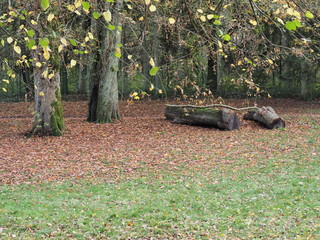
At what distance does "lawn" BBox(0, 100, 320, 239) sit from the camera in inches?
255

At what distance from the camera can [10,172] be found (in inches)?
400

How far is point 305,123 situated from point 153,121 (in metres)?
6.09

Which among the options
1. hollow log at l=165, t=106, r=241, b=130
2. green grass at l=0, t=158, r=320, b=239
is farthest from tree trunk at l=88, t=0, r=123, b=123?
green grass at l=0, t=158, r=320, b=239

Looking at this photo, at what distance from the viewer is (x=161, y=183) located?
9258 mm

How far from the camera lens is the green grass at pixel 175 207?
6273 mm

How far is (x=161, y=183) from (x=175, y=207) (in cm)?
177

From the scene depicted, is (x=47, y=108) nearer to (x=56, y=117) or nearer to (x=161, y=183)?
(x=56, y=117)

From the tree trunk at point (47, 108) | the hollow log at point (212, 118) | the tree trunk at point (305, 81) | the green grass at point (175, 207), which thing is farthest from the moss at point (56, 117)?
the tree trunk at point (305, 81)

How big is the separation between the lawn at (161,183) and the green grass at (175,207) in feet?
0.05

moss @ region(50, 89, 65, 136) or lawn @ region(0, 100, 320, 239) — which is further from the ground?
moss @ region(50, 89, 65, 136)

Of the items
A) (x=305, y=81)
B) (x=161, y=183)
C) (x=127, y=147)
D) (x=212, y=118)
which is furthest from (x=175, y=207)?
(x=305, y=81)

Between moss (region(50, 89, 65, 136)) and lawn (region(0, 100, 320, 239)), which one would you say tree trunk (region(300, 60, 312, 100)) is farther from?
moss (region(50, 89, 65, 136))

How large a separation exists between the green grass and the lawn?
0.02 meters

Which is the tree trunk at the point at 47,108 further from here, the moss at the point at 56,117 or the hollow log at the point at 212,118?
the hollow log at the point at 212,118
